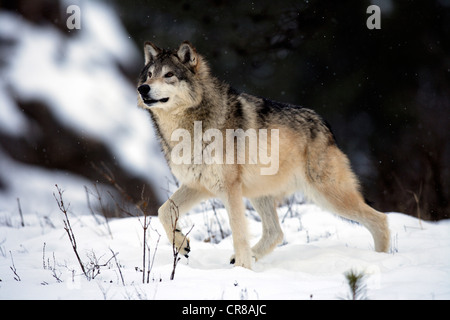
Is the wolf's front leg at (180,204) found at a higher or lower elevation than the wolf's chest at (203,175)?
lower

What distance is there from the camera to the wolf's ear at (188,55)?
4.02 meters

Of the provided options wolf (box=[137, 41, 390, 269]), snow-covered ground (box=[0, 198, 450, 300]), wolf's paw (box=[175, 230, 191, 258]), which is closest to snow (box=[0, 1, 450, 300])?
snow-covered ground (box=[0, 198, 450, 300])

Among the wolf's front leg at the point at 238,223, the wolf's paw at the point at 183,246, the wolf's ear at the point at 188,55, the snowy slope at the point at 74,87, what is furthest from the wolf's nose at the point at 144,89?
the snowy slope at the point at 74,87

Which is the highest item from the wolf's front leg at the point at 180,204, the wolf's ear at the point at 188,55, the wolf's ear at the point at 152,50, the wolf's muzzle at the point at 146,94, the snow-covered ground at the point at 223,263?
the wolf's ear at the point at 152,50

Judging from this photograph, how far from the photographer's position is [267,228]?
4.52m

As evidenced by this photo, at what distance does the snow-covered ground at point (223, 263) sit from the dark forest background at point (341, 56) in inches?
162

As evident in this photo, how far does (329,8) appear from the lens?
9.28 m

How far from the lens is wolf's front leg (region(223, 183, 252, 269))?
3.72 meters

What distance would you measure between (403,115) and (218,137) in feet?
23.0

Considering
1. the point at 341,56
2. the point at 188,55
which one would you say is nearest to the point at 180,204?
the point at 188,55

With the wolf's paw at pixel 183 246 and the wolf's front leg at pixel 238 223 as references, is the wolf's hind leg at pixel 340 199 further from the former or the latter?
the wolf's paw at pixel 183 246
